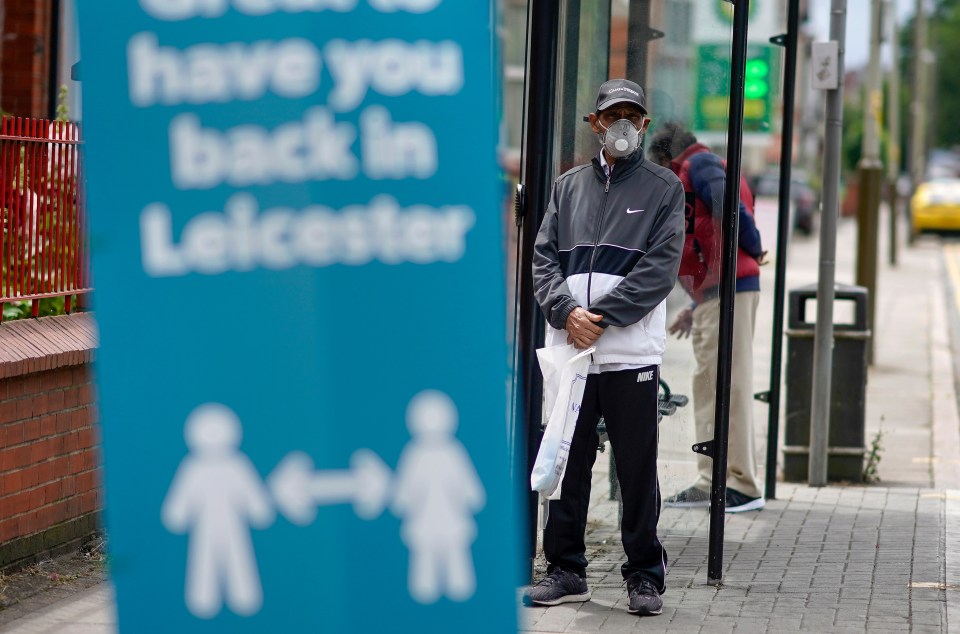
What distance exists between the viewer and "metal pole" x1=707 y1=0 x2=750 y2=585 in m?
5.54

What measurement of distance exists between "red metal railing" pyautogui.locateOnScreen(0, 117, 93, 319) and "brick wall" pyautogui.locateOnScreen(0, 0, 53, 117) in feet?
14.1

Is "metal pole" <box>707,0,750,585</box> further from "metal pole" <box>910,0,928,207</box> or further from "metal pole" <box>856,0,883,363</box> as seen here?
"metal pole" <box>910,0,928,207</box>

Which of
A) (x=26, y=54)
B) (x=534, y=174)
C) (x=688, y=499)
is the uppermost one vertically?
(x=26, y=54)

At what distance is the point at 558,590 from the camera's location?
5258 mm

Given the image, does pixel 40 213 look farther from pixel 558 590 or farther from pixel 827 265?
pixel 827 265

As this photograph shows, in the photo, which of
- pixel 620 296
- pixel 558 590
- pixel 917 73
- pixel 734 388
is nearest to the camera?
pixel 620 296

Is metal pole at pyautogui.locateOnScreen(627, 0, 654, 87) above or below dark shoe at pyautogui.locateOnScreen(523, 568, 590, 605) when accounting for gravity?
above

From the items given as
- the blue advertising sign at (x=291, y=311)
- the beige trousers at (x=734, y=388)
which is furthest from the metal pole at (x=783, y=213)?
the blue advertising sign at (x=291, y=311)

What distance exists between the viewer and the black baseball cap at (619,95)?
504cm

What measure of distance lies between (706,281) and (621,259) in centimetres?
139

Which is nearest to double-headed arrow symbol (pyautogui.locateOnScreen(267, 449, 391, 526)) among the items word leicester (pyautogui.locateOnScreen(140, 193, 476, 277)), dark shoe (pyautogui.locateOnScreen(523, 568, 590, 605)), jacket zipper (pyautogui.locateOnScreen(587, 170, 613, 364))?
word leicester (pyautogui.locateOnScreen(140, 193, 476, 277))

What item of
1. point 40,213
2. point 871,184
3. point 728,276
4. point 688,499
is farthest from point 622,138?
point 871,184

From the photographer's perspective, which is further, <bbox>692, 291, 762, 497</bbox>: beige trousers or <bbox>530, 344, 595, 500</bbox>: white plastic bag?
<bbox>692, 291, 762, 497</bbox>: beige trousers

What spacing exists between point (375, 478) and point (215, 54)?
74cm
